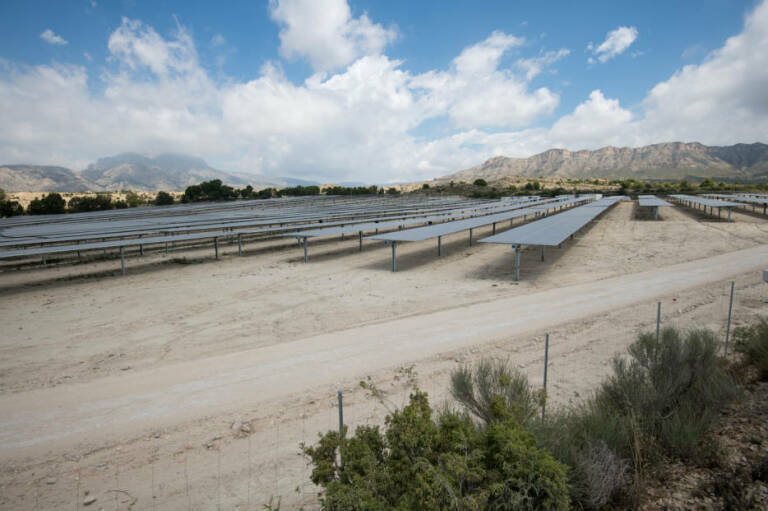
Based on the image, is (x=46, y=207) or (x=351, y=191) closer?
(x=46, y=207)

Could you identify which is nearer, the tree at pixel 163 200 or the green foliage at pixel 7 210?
the green foliage at pixel 7 210

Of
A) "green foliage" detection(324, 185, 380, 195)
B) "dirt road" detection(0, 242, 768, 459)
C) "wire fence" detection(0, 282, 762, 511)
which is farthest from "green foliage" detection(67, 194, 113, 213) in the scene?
"wire fence" detection(0, 282, 762, 511)

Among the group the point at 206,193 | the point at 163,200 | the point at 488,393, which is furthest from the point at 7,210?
the point at 488,393

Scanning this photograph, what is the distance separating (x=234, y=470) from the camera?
14.4ft

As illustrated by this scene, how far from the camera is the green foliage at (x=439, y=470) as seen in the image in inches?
107

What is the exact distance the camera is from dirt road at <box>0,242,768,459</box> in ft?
17.3

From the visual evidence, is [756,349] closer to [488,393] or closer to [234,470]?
[488,393]

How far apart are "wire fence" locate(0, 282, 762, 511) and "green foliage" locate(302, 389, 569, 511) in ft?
2.17

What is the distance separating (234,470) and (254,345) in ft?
13.0

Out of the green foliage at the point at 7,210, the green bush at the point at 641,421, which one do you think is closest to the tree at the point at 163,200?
the green foliage at the point at 7,210

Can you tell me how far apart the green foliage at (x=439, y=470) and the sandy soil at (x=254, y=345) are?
55.5 inches

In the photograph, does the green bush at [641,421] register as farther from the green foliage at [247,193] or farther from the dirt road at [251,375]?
the green foliage at [247,193]

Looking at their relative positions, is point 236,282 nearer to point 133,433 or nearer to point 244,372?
point 244,372

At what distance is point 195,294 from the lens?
12477 mm
